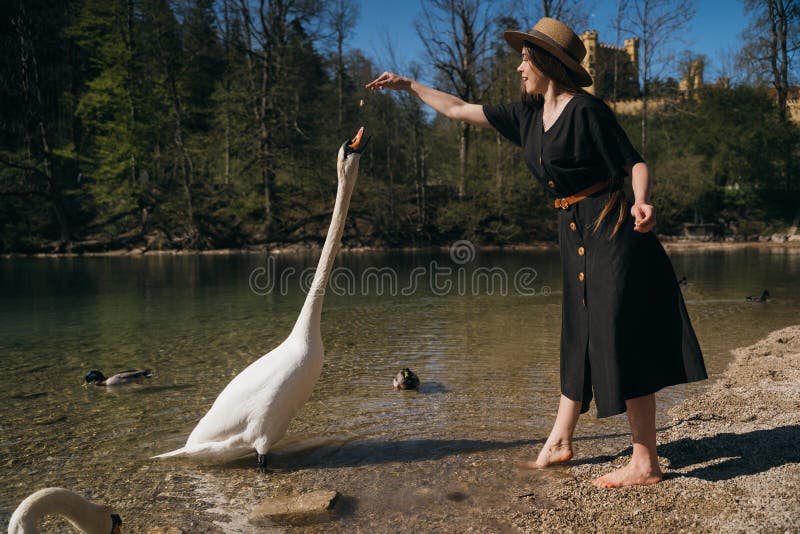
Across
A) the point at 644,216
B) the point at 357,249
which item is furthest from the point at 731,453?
the point at 357,249

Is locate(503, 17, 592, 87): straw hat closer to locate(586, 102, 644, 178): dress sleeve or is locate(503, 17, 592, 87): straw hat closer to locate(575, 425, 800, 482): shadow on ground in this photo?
locate(586, 102, 644, 178): dress sleeve

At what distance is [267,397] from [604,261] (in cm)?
215

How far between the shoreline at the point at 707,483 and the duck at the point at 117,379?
4.73 meters

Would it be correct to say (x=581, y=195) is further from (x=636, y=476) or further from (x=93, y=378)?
(x=93, y=378)

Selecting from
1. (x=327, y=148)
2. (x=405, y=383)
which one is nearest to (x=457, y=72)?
(x=327, y=148)

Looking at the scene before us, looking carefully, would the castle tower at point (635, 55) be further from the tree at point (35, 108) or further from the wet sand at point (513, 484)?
the wet sand at point (513, 484)

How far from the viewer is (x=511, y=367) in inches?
261

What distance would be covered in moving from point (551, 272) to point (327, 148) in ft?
55.8

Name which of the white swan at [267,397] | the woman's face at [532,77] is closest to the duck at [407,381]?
the white swan at [267,397]

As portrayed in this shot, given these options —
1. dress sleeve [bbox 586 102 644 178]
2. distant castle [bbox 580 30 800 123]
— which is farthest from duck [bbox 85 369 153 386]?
distant castle [bbox 580 30 800 123]

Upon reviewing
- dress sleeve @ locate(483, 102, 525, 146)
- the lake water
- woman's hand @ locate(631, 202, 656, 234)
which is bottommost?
the lake water

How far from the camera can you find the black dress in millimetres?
3146

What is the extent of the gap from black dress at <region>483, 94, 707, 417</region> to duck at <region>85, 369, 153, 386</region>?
4.91 m

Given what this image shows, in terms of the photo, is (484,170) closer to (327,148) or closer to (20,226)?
(327,148)
